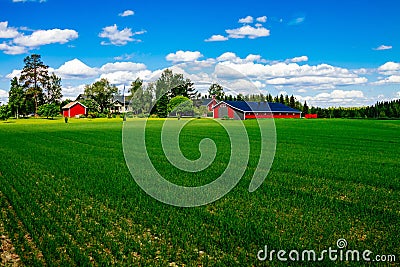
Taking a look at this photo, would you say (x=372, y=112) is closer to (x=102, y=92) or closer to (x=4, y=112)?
(x=102, y=92)

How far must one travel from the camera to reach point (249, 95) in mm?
14586

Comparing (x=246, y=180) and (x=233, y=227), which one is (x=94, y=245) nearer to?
(x=233, y=227)

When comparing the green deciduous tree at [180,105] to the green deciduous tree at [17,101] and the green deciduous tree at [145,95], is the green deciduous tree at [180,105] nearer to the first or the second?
the green deciduous tree at [145,95]

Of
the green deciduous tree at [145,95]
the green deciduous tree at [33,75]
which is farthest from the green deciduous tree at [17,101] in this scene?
the green deciduous tree at [145,95]

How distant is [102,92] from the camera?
4274 inches

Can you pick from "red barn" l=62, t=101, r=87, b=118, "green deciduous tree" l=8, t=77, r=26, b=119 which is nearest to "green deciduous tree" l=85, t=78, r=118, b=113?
"red barn" l=62, t=101, r=87, b=118

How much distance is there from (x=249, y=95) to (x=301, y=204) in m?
→ 5.85

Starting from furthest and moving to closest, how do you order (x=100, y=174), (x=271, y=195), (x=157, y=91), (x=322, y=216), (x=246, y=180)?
(x=157, y=91)
(x=100, y=174)
(x=246, y=180)
(x=271, y=195)
(x=322, y=216)

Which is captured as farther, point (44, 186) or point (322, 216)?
point (44, 186)

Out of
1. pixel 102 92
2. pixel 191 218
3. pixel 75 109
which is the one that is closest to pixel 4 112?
pixel 75 109

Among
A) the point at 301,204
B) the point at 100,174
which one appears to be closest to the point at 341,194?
the point at 301,204

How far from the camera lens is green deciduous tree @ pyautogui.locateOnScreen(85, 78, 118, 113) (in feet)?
355

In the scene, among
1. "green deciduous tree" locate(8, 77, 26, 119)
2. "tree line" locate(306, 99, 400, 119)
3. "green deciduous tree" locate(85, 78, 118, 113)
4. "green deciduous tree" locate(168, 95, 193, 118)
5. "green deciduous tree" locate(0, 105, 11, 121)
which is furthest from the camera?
"green deciduous tree" locate(85, 78, 118, 113)

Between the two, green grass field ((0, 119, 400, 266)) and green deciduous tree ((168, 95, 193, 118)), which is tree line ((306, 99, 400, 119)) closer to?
green deciduous tree ((168, 95, 193, 118))
